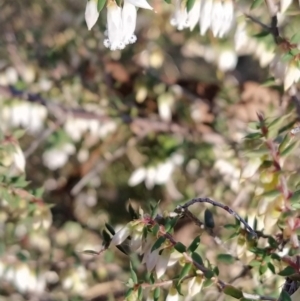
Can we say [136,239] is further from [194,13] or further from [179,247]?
[194,13]

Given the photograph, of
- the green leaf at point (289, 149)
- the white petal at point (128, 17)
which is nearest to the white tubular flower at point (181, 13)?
the white petal at point (128, 17)

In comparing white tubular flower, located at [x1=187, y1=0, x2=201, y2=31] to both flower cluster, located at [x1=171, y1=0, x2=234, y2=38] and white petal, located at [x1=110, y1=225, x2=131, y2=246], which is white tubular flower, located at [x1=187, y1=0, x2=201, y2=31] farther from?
white petal, located at [x1=110, y1=225, x2=131, y2=246]

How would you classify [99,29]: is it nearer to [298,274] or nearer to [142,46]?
[142,46]

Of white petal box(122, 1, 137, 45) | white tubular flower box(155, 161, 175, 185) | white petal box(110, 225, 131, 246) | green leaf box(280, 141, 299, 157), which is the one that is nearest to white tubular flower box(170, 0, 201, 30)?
white petal box(122, 1, 137, 45)

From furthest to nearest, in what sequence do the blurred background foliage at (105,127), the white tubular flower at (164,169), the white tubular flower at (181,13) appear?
the white tubular flower at (164,169) < the blurred background foliage at (105,127) < the white tubular flower at (181,13)

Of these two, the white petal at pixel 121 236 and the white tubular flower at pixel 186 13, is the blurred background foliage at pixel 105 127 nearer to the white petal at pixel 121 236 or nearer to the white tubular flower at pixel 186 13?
the white tubular flower at pixel 186 13

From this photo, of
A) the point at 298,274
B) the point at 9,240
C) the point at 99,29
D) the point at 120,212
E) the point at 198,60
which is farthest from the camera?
the point at 198,60

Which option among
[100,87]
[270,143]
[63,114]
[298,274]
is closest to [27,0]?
[100,87]
